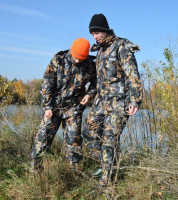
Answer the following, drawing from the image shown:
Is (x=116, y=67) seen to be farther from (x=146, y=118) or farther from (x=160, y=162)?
(x=146, y=118)

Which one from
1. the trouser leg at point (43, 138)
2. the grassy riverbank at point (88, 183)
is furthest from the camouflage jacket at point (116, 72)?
the trouser leg at point (43, 138)

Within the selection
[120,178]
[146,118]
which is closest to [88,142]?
[120,178]

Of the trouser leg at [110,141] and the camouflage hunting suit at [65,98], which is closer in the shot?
the trouser leg at [110,141]

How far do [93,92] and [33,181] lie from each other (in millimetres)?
1394

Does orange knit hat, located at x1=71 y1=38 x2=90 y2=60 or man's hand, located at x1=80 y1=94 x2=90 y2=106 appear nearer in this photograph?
orange knit hat, located at x1=71 y1=38 x2=90 y2=60

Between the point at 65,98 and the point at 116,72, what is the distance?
801 mm

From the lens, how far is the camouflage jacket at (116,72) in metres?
2.88

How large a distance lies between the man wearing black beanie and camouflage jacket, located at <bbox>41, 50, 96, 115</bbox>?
11.6 inches

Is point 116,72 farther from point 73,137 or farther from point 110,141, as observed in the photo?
point 73,137

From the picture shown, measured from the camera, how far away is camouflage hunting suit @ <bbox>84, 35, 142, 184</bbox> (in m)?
2.86

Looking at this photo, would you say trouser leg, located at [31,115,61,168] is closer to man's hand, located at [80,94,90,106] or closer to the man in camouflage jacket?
the man in camouflage jacket

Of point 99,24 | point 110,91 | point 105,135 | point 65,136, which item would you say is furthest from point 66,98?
point 99,24

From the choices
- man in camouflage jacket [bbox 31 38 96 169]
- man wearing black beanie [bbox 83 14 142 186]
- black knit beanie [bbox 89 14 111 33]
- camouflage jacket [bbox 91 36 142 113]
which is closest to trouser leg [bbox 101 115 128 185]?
man wearing black beanie [bbox 83 14 142 186]

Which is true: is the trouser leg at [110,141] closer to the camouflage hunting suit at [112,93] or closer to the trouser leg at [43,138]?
the camouflage hunting suit at [112,93]
